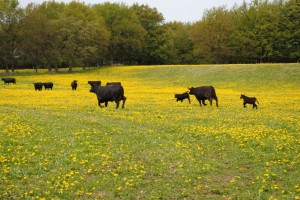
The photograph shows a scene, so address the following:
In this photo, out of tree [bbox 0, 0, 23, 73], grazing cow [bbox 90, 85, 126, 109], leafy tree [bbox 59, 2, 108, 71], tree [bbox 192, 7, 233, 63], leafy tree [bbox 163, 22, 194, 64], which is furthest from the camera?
leafy tree [bbox 163, 22, 194, 64]

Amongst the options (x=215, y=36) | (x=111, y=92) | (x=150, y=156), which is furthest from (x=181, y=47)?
(x=150, y=156)

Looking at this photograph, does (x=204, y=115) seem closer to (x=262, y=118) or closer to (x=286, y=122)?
(x=262, y=118)

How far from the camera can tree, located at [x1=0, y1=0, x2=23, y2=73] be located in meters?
78.9

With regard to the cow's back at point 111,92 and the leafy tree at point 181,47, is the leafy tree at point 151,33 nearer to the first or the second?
the leafy tree at point 181,47

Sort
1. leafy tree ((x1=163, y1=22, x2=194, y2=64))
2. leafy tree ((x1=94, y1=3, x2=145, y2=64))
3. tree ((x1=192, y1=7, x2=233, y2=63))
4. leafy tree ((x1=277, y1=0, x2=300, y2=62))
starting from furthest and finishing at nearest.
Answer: leafy tree ((x1=163, y1=22, x2=194, y2=64)), leafy tree ((x1=94, y1=3, x2=145, y2=64)), tree ((x1=192, y1=7, x2=233, y2=63)), leafy tree ((x1=277, y1=0, x2=300, y2=62))

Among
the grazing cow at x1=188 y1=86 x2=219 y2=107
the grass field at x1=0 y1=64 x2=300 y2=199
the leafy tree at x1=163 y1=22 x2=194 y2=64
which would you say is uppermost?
the leafy tree at x1=163 y1=22 x2=194 y2=64

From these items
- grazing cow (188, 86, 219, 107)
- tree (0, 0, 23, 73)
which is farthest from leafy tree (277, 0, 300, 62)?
tree (0, 0, 23, 73)

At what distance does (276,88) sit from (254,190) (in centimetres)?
4443

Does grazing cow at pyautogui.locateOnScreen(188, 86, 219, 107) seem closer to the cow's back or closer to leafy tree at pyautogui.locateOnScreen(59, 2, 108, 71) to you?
the cow's back

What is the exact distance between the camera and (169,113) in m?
24.8

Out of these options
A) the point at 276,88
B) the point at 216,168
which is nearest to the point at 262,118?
the point at 216,168

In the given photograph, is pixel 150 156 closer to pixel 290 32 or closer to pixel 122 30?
pixel 290 32

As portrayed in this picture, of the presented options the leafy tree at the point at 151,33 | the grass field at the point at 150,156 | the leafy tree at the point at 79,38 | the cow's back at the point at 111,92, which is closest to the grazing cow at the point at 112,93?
the cow's back at the point at 111,92

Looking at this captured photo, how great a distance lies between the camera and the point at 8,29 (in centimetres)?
7969
